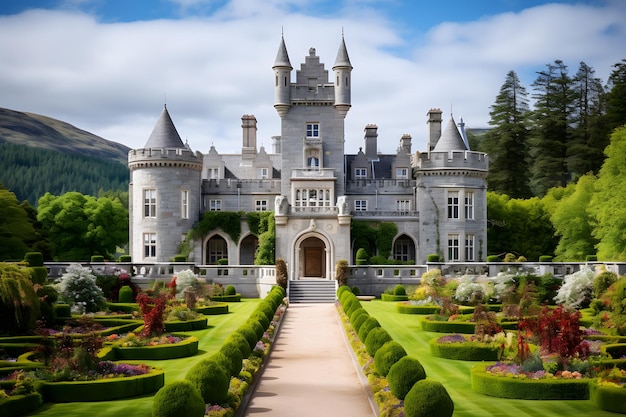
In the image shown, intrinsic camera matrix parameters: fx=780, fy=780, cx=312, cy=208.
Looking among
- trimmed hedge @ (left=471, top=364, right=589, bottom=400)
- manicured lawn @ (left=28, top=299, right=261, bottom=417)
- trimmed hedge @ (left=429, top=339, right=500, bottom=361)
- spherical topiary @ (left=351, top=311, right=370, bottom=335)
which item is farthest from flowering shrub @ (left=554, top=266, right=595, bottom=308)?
trimmed hedge @ (left=471, top=364, right=589, bottom=400)

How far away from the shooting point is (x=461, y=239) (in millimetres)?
54312

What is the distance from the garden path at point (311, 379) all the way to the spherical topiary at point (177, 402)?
10.3 ft

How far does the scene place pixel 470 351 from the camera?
23.3 metres

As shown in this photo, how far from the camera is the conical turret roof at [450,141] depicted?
2199 inches

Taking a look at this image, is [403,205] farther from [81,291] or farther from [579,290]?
[81,291]

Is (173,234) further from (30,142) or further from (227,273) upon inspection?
(30,142)

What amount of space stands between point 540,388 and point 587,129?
58296 mm

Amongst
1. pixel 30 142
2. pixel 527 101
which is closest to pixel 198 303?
pixel 527 101

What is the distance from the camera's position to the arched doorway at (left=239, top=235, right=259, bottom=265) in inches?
2244

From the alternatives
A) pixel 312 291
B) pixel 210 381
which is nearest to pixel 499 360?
pixel 210 381

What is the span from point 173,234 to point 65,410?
3748cm

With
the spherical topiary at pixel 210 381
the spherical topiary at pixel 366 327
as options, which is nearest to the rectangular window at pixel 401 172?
the spherical topiary at pixel 366 327

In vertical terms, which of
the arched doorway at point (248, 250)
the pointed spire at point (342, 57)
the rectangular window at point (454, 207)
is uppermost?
the pointed spire at point (342, 57)

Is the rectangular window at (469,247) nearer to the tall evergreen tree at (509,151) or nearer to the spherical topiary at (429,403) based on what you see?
the tall evergreen tree at (509,151)
